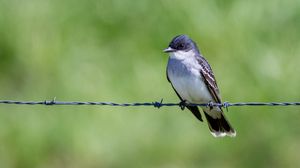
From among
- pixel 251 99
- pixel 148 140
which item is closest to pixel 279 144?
pixel 251 99

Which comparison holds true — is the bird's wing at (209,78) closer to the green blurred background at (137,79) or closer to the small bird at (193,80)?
the small bird at (193,80)

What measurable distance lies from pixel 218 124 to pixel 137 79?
4.13 m

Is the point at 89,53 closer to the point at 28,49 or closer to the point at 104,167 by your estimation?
the point at 28,49

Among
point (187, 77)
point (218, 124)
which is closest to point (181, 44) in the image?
point (187, 77)

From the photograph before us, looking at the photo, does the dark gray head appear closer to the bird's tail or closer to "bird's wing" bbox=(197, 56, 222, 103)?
"bird's wing" bbox=(197, 56, 222, 103)

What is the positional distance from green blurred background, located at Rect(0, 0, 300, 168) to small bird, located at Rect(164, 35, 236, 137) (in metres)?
3.23

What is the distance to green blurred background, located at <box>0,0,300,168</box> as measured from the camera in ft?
50.6

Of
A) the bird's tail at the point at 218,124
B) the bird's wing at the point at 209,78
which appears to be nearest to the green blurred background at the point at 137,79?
the bird's tail at the point at 218,124

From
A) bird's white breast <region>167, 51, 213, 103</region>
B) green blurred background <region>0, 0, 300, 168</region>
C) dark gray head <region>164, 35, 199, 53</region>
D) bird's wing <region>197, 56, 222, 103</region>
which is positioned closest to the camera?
bird's white breast <region>167, 51, 213, 103</region>

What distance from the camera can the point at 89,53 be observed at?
16422 mm

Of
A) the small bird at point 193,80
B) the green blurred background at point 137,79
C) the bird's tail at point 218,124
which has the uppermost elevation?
the small bird at point 193,80

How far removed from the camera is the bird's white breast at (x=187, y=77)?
1176cm

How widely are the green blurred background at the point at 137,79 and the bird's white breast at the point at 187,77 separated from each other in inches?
137

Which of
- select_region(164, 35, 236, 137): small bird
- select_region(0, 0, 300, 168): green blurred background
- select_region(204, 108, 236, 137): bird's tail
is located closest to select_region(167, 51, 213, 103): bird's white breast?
select_region(164, 35, 236, 137): small bird
